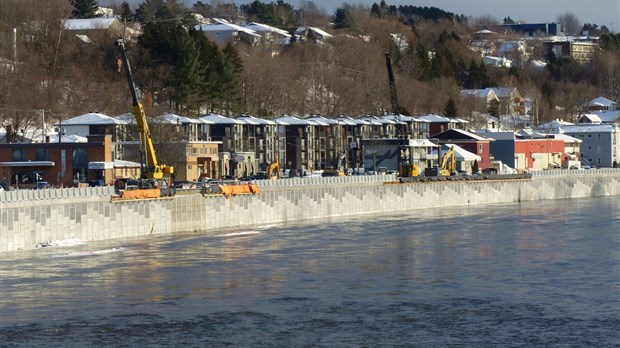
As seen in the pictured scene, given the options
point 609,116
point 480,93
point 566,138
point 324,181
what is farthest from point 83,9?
point 324,181

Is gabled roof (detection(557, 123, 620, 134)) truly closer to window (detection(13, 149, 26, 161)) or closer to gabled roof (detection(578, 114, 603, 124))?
gabled roof (detection(578, 114, 603, 124))

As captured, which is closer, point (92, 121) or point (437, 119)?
point (92, 121)

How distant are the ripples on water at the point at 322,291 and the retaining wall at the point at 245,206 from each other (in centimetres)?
159

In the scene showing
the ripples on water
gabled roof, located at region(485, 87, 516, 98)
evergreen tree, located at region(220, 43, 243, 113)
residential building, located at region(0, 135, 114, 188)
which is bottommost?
the ripples on water

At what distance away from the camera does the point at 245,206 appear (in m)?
79.7

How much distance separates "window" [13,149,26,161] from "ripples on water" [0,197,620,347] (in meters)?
23.9

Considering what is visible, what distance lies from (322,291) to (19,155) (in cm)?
4784

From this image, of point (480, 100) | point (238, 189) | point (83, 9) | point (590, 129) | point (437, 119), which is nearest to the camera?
point (238, 189)

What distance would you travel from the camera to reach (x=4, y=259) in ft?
188

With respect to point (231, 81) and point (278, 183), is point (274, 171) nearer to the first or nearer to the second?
point (278, 183)

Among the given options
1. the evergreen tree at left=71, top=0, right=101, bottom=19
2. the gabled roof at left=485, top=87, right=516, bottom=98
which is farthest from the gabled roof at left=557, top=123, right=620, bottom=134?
the evergreen tree at left=71, top=0, right=101, bottom=19

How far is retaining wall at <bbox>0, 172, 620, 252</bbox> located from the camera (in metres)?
62.9

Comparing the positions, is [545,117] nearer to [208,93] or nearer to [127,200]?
[208,93]

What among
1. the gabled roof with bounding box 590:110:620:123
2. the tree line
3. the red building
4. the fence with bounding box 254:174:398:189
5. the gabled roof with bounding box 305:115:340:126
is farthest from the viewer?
the gabled roof with bounding box 590:110:620:123
